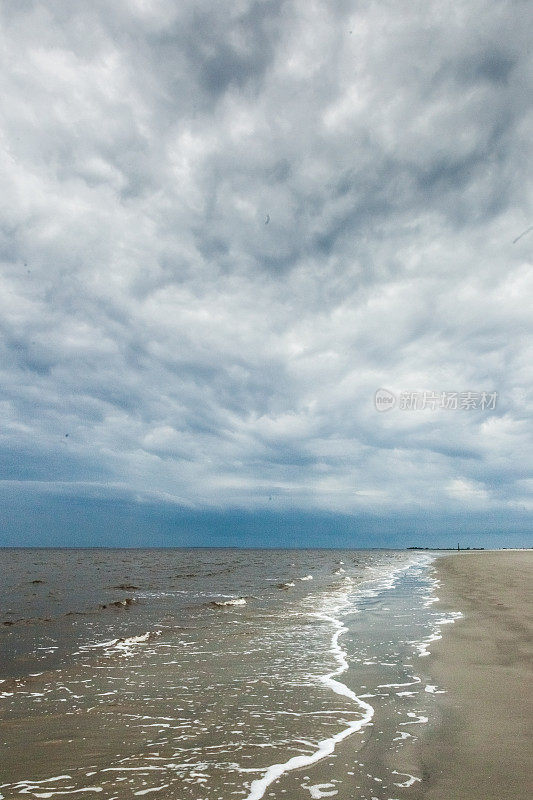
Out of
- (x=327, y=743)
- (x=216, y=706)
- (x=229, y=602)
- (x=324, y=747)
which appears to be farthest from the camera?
(x=229, y=602)

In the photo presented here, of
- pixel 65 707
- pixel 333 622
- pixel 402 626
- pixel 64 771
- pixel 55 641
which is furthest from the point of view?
pixel 333 622

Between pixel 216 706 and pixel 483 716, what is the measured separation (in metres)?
3.28

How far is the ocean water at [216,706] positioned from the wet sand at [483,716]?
0.26 meters

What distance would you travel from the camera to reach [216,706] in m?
6.38

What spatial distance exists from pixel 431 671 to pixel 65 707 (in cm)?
550

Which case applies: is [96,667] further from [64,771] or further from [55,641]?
[64,771]

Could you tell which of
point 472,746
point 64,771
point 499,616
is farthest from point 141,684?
point 499,616

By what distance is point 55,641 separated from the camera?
11.4m

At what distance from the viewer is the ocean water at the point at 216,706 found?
425cm

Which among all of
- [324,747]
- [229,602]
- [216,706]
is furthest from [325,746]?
[229,602]

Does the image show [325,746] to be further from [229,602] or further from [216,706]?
[229,602]

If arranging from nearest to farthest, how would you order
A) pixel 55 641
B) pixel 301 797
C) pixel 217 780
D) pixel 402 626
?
pixel 301 797, pixel 217 780, pixel 55 641, pixel 402 626

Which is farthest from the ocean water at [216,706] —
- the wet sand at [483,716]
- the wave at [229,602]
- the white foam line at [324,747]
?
the wave at [229,602]

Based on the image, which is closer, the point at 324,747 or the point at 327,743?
the point at 324,747
